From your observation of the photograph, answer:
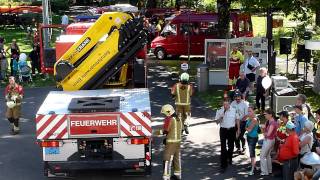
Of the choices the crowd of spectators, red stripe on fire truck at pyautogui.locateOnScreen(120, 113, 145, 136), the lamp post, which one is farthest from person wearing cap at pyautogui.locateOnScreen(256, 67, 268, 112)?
red stripe on fire truck at pyautogui.locateOnScreen(120, 113, 145, 136)

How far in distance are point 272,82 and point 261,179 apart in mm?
5974

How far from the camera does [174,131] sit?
12195 mm

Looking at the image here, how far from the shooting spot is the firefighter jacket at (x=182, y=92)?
15375 millimetres

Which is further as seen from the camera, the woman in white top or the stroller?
the stroller

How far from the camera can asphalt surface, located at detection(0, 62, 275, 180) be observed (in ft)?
43.1

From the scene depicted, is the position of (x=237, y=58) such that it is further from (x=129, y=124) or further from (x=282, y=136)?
(x=129, y=124)

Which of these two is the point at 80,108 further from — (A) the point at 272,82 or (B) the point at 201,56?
(B) the point at 201,56

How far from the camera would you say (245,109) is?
13.9m

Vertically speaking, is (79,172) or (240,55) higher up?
(240,55)

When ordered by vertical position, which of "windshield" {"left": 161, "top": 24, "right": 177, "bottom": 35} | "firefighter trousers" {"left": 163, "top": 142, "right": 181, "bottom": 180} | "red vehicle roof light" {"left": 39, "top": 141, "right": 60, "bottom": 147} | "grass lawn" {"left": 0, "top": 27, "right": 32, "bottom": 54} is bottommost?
"firefighter trousers" {"left": 163, "top": 142, "right": 181, "bottom": 180}

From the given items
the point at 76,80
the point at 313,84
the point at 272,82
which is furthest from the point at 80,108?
the point at 313,84

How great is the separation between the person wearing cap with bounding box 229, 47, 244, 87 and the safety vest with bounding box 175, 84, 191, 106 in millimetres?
5607

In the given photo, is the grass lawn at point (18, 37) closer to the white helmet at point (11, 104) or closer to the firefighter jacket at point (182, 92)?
the white helmet at point (11, 104)

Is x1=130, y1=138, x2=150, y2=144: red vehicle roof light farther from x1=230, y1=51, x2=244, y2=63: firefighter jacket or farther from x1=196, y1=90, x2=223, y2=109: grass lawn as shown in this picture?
x1=230, y1=51, x2=244, y2=63: firefighter jacket
